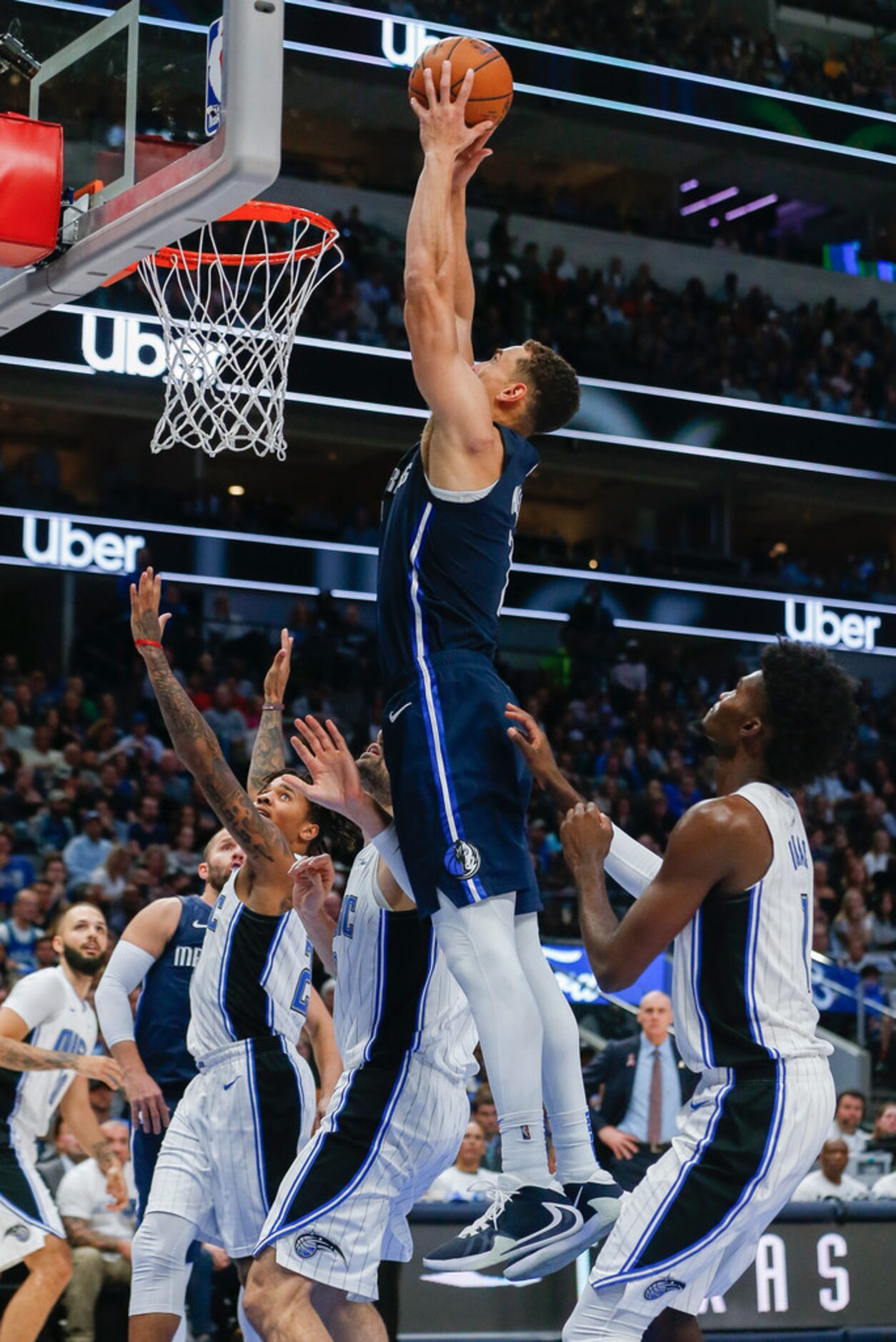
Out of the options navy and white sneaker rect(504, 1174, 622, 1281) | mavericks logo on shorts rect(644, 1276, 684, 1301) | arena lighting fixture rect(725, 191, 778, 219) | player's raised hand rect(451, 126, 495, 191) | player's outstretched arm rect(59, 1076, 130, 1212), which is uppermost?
arena lighting fixture rect(725, 191, 778, 219)

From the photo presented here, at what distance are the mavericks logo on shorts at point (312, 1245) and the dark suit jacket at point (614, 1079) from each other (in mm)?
5798

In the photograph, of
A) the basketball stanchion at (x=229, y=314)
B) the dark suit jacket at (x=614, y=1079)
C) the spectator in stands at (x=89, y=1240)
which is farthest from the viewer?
the dark suit jacket at (x=614, y=1079)

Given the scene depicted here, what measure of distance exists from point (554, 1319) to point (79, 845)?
22.2 ft

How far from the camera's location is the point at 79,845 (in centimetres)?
1480

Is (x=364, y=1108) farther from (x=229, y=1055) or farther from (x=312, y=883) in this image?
(x=229, y=1055)

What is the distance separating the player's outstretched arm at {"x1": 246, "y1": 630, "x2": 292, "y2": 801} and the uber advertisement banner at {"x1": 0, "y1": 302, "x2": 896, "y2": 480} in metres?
8.97

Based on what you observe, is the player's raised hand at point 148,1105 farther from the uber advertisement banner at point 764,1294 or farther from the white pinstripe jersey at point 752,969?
the uber advertisement banner at point 764,1294

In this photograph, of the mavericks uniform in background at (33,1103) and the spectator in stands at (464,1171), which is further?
the spectator in stands at (464,1171)

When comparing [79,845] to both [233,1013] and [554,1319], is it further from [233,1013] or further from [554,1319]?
[233,1013]

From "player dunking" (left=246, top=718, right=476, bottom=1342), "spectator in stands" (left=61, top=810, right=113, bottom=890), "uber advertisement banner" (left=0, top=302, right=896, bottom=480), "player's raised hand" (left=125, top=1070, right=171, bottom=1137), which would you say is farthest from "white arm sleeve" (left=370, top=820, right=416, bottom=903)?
"uber advertisement banner" (left=0, top=302, right=896, bottom=480)

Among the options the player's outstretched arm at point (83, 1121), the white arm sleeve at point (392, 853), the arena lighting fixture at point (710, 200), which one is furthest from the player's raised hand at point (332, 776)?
the arena lighting fixture at point (710, 200)

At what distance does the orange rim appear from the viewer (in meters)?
6.78

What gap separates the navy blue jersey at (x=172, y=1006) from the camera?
22.6ft

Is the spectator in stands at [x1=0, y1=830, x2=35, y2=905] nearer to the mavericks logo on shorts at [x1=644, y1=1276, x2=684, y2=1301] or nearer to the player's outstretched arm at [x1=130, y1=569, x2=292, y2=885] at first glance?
the player's outstretched arm at [x1=130, y1=569, x2=292, y2=885]
